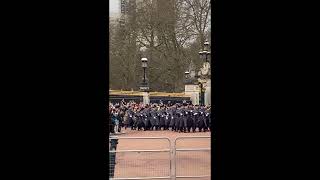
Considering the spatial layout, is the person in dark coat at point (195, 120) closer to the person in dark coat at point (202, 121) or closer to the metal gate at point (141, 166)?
the person in dark coat at point (202, 121)

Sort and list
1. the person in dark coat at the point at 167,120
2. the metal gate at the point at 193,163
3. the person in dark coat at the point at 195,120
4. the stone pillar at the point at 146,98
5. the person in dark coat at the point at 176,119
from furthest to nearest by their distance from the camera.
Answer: the stone pillar at the point at 146,98 < the person in dark coat at the point at 167,120 < the person in dark coat at the point at 176,119 < the person in dark coat at the point at 195,120 < the metal gate at the point at 193,163

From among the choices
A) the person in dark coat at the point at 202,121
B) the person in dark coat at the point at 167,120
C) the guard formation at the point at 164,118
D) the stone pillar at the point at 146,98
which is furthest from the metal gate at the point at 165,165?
the stone pillar at the point at 146,98

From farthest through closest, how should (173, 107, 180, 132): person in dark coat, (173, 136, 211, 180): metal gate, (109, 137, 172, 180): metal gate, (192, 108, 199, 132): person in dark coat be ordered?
(173, 107, 180, 132): person in dark coat < (192, 108, 199, 132): person in dark coat < (173, 136, 211, 180): metal gate < (109, 137, 172, 180): metal gate

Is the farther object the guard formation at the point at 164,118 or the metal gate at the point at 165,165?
the guard formation at the point at 164,118

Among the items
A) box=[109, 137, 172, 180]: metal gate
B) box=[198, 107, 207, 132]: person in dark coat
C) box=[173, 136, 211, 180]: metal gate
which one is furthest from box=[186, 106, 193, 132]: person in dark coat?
box=[173, 136, 211, 180]: metal gate

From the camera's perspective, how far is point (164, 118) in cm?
1734

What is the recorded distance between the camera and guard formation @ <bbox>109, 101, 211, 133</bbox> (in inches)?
653

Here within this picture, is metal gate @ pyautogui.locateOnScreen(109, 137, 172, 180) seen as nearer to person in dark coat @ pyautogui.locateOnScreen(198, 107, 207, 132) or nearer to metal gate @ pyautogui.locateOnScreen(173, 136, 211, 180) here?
metal gate @ pyautogui.locateOnScreen(173, 136, 211, 180)

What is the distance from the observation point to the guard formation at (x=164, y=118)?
1658 centimetres

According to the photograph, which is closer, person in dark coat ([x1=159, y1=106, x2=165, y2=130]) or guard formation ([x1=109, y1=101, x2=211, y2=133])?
guard formation ([x1=109, y1=101, x2=211, y2=133])
